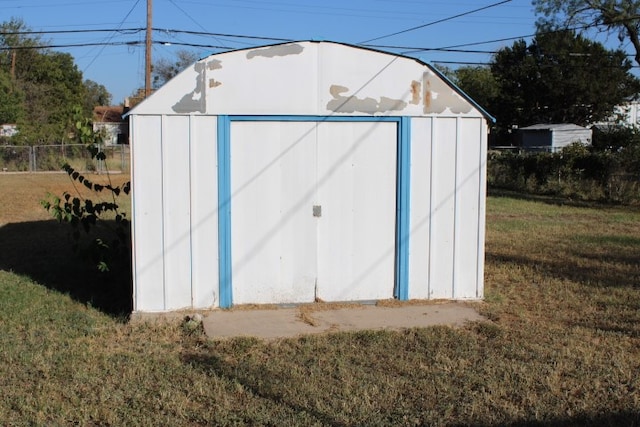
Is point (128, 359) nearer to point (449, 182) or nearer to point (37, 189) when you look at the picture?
point (449, 182)

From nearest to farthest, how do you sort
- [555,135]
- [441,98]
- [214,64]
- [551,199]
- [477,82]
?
[214,64], [441,98], [551,199], [555,135], [477,82]

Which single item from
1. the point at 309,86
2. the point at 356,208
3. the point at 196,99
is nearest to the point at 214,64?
the point at 196,99

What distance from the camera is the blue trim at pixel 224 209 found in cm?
744

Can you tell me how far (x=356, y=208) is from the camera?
308 inches

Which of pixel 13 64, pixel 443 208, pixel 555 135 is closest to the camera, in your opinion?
pixel 443 208

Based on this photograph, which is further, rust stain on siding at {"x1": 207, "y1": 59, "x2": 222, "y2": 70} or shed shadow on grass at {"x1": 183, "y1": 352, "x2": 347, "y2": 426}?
rust stain on siding at {"x1": 207, "y1": 59, "x2": 222, "y2": 70}

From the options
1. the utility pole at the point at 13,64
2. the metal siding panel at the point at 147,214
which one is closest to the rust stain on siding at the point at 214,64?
the metal siding panel at the point at 147,214

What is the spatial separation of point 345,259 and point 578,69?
47.7 meters

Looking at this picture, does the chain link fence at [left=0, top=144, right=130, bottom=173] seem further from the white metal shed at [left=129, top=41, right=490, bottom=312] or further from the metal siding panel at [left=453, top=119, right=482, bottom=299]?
the metal siding panel at [left=453, top=119, right=482, bottom=299]

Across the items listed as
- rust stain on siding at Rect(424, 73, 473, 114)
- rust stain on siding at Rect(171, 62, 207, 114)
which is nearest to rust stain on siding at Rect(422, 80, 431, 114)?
rust stain on siding at Rect(424, 73, 473, 114)

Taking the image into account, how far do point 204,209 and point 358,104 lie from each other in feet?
6.85

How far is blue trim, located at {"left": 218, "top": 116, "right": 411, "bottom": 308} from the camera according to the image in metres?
7.46

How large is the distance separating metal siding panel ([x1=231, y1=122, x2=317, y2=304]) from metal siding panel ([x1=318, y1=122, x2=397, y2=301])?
0.17m

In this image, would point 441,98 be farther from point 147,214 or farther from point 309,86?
point 147,214
